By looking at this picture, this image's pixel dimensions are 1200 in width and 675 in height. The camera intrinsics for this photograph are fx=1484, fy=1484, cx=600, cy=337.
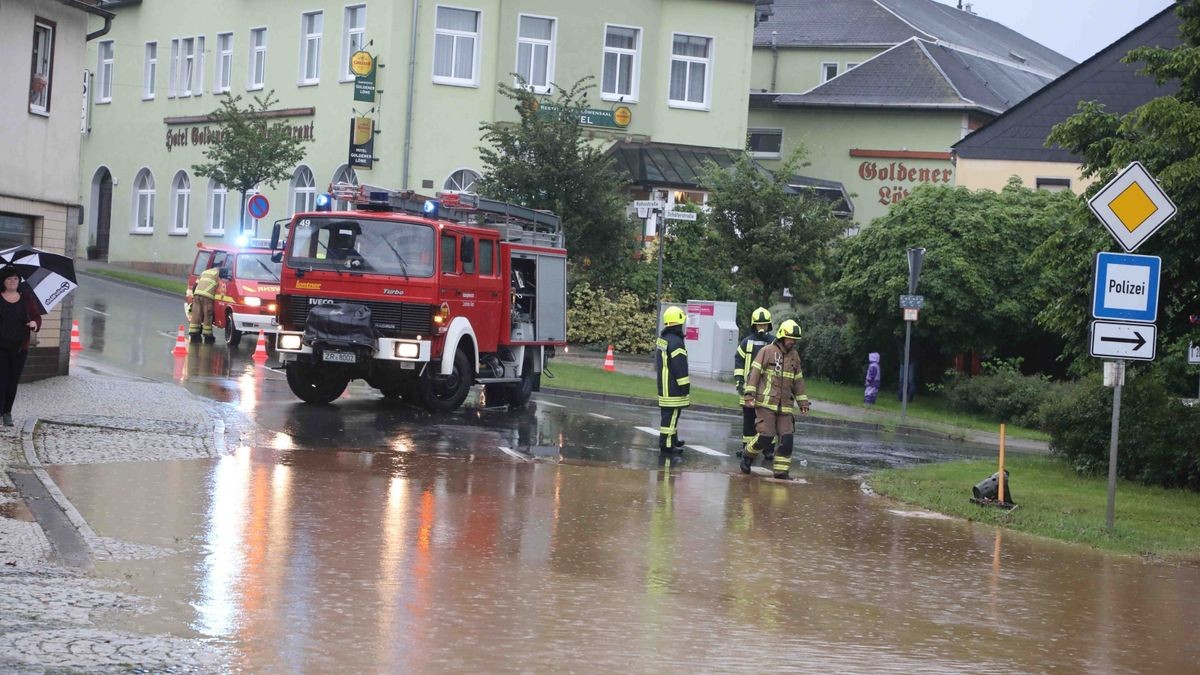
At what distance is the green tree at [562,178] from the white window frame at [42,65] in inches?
619

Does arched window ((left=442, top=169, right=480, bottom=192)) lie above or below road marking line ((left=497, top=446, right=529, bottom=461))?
above

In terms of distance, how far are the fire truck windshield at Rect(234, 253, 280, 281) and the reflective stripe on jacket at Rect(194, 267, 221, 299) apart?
Answer: 0.47m

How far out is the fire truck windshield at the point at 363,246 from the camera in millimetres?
19109

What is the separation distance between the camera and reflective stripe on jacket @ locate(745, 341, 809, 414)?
51.8ft

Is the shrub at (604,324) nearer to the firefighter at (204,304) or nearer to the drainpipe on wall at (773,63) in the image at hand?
the firefighter at (204,304)

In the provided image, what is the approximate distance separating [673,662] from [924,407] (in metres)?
25.4

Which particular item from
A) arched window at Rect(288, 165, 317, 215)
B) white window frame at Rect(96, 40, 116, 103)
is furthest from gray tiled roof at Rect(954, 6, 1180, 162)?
white window frame at Rect(96, 40, 116, 103)

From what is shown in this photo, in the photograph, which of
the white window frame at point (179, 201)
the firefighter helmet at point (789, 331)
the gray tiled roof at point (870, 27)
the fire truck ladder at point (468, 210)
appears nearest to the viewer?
the firefighter helmet at point (789, 331)

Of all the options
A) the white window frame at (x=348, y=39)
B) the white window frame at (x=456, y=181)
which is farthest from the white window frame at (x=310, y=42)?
the white window frame at (x=456, y=181)

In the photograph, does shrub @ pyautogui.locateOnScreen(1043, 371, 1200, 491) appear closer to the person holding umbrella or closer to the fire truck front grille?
the fire truck front grille

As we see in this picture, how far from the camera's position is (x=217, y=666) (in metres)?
6.59

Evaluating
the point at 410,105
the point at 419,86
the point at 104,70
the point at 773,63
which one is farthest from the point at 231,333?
the point at 773,63

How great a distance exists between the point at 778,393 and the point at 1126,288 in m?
4.25

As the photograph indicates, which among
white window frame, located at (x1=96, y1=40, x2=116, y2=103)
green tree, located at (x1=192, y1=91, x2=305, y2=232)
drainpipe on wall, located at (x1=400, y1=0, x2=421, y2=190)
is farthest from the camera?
white window frame, located at (x1=96, y1=40, x2=116, y2=103)
